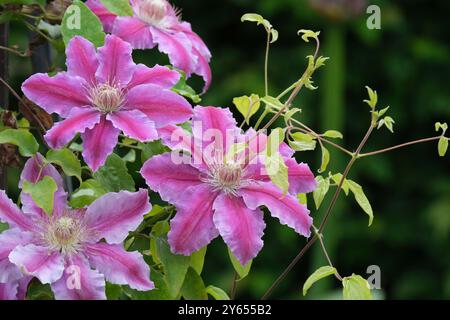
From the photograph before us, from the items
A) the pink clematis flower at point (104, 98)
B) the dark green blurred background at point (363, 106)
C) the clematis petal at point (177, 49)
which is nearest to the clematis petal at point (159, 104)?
the pink clematis flower at point (104, 98)

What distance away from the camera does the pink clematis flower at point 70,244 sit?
621mm

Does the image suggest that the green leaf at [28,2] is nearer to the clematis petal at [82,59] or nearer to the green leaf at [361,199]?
the clematis petal at [82,59]

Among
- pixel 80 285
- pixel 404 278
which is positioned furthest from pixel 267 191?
pixel 404 278

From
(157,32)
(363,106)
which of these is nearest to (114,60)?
(157,32)

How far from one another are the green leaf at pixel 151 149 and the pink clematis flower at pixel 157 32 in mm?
94

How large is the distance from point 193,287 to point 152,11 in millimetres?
252

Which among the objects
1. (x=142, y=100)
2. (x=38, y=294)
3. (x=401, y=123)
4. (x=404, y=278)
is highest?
(x=142, y=100)

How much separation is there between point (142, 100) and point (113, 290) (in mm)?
140

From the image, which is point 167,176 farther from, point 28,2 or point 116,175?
point 28,2

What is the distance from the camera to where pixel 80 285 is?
0.62m

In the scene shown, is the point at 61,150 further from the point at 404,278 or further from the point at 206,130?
the point at 404,278

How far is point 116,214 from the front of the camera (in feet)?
2.15

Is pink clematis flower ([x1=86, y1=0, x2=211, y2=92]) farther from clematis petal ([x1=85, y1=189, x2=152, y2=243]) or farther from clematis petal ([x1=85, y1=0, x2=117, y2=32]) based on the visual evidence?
clematis petal ([x1=85, y1=189, x2=152, y2=243])

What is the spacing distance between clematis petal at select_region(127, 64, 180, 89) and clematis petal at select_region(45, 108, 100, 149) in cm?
4
